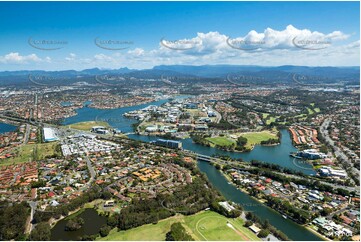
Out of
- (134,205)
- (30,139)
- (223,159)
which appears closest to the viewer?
(134,205)

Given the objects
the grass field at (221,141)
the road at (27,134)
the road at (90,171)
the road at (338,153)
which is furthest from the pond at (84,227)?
the road at (27,134)

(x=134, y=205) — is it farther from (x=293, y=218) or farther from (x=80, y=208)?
(x=293, y=218)

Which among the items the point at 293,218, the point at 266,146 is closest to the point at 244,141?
the point at 266,146

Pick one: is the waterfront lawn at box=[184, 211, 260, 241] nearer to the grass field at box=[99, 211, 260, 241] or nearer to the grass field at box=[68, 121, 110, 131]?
the grass field at box=[99, 211, 260, 241]

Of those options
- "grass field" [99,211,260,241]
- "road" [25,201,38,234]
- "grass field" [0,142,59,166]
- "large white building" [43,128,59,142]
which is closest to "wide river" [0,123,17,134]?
"large white building" [43,128,59,142]

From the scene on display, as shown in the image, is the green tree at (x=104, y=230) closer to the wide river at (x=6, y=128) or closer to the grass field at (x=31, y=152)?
the grass field at (x=31, y=152)

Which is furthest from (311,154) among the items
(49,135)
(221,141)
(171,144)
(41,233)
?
(49,135)

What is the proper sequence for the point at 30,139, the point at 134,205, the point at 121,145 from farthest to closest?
the point at 30,139
the point at 121,145
the point at 134,205
